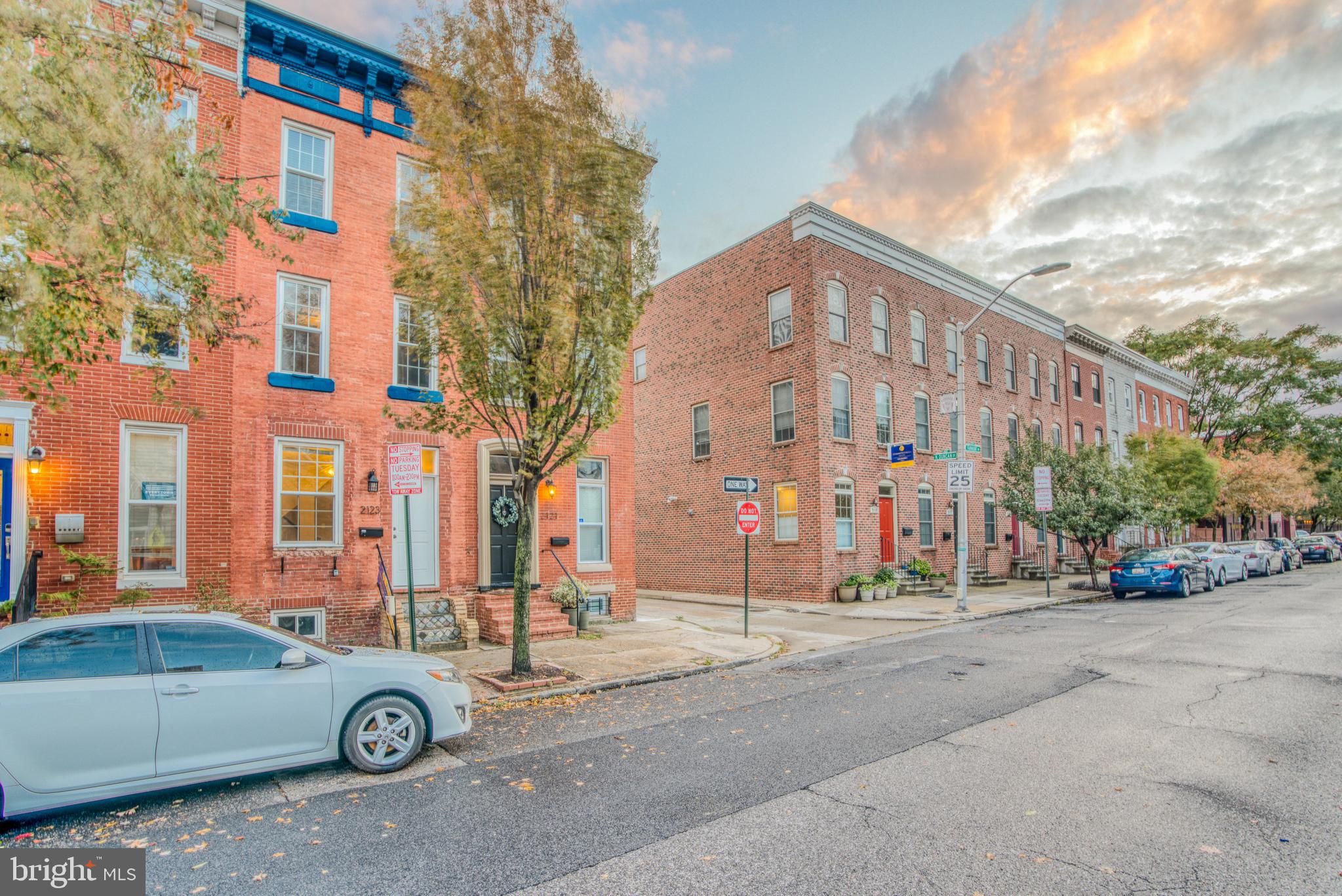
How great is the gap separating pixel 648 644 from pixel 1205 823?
902 cm

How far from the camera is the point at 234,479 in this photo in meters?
11.8

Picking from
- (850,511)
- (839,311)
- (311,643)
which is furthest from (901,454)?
(311,643)

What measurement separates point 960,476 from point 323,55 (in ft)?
52.3

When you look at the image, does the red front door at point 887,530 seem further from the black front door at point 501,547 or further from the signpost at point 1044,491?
the black front door at point 501,547

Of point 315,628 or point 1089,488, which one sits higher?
point 1089,488

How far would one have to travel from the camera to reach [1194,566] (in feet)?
71.7

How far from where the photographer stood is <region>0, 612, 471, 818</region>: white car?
503cm

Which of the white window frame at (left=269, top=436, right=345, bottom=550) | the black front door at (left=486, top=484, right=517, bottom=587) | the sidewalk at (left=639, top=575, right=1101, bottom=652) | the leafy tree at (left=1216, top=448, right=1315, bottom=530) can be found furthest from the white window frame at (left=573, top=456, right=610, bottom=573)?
the leafy tree at (left=1216, top=448, right=1315, bottom=530)

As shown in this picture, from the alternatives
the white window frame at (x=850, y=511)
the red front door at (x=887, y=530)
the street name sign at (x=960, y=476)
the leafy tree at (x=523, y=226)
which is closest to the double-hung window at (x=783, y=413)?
the white window frame at (x=850, y=511)

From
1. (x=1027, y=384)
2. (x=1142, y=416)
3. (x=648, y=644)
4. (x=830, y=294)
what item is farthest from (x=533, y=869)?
(x=1142, y=416)

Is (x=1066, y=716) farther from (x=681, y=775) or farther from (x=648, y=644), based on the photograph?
(x=648, y=644)

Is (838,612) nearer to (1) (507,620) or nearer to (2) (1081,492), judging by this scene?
(1) (507,620)

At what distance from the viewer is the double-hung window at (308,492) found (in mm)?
12227

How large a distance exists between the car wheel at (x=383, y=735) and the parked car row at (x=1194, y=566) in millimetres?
21238
